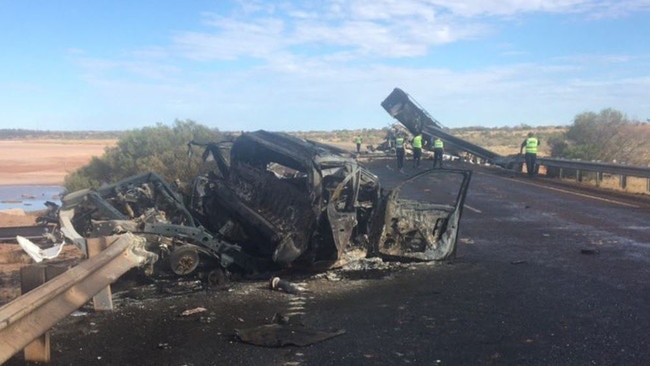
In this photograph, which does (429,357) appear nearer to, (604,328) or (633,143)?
(604,328)

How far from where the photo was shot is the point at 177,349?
5.21m

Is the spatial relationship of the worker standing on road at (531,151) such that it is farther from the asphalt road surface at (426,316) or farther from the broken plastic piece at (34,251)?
the broken plastic piece at (34,251)

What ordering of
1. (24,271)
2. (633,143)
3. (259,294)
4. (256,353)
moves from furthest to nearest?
(633,143) → (259,294) → (256,353) → (24,271)

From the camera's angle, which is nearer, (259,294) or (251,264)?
(259,294)

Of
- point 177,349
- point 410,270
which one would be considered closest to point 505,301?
point 410,270

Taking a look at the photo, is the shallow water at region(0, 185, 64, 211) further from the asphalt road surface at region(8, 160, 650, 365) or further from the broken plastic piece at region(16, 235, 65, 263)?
the asphalt road surface at region(8, 160, 650, 365)

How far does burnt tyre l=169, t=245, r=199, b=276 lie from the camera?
7.44 metres

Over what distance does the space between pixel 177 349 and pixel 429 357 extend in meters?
2.17

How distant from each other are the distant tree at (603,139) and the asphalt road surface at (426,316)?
22.8 metres

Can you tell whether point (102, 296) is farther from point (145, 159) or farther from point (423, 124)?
point (423, 124)

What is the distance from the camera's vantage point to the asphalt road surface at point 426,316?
4.99 metres

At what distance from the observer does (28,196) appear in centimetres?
2844

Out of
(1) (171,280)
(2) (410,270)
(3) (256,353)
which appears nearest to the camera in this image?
(3) (256,353)

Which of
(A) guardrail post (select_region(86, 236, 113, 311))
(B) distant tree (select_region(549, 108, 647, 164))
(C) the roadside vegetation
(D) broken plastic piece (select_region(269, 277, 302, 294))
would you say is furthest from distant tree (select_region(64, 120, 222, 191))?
(B) distant tree (select_region(549, 108, 647, 164))
